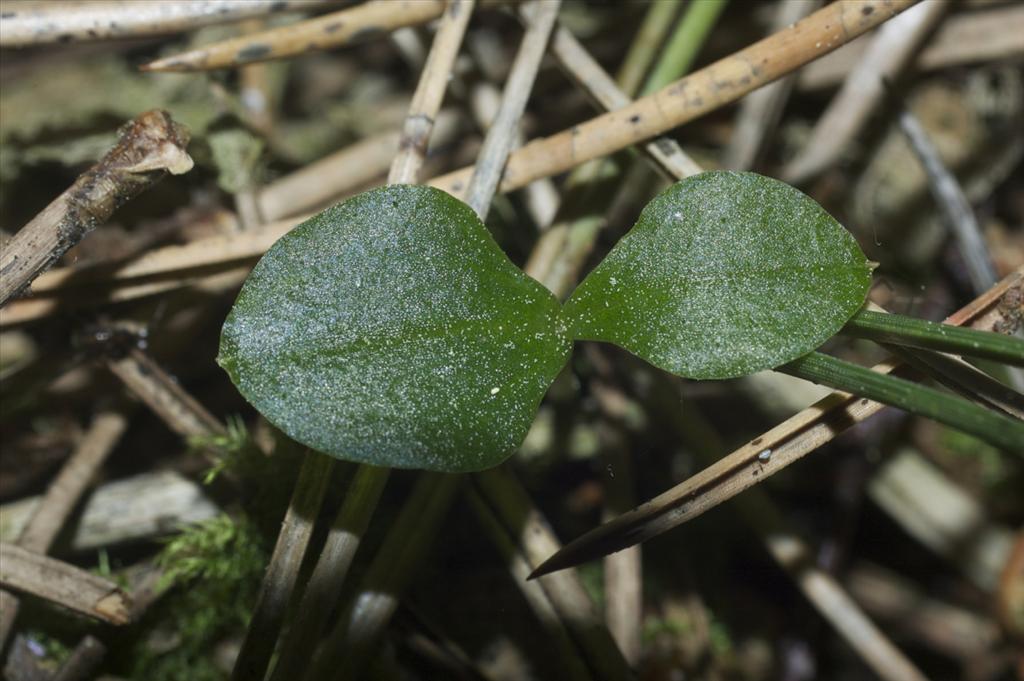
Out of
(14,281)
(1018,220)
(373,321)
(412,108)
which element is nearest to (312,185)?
(412,108)

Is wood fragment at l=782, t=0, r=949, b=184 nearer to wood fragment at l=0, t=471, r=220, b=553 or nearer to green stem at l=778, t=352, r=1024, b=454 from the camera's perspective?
green stem at l=778, t=352, r=1024, b=454

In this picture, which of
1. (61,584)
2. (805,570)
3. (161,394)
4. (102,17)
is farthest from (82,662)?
(805,570)

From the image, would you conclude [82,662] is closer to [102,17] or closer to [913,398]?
[102,17]

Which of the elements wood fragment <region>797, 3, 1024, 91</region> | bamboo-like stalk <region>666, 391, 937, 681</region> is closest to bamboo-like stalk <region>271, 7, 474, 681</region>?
bamboo-like stalk <region>666, 391, 937, 681</region>

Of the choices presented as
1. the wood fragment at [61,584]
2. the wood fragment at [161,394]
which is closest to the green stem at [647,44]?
the wood fragment at [161,394]

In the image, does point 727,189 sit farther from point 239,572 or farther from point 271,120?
point 271,120

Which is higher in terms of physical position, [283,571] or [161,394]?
[161,394]

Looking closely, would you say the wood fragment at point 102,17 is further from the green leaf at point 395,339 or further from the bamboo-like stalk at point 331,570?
the bamboo-like stalk at point 331,570
